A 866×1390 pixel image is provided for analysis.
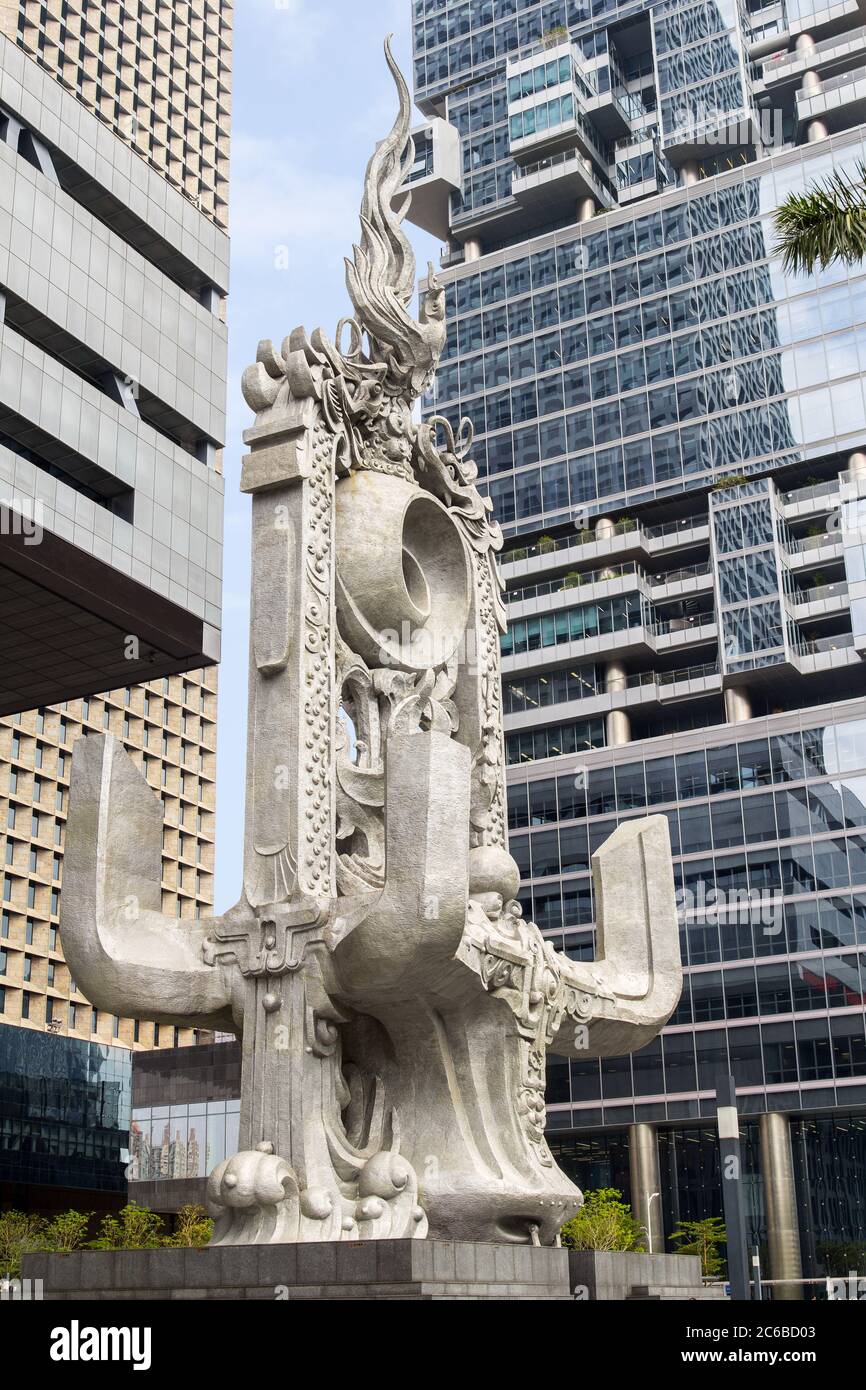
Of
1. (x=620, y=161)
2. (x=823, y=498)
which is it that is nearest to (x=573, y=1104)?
(x=823, y=498)

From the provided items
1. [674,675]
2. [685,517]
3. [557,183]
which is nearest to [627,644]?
[674,675]

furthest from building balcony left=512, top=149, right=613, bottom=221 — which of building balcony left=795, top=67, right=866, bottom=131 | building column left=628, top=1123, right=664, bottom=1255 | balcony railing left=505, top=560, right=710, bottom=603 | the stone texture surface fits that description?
the stone texture surface

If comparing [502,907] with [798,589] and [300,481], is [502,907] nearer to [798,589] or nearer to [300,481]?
[300,481]

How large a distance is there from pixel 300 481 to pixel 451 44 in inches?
3711

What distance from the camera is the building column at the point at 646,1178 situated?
2643 inches

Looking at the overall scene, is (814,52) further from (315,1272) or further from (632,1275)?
(315,1272)

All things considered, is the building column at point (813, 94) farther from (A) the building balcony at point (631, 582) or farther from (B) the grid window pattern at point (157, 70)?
(B) the grid window pattern at point (157, 70)

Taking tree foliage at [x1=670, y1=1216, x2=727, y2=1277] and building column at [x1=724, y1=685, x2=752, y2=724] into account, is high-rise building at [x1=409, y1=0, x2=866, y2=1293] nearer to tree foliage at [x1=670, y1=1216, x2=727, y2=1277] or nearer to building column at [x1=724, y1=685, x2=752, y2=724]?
building column at [x1=724, y1=685, x2=752, y2=724]

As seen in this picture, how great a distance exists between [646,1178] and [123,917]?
58.8 m

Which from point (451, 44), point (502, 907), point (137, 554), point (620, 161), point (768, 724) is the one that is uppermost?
point (451, 44)

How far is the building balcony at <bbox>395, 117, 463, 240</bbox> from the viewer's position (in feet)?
311

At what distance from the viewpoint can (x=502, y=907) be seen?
1395 centimetres

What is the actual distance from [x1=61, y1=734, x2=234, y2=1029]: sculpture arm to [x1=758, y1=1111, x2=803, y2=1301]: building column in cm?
5569

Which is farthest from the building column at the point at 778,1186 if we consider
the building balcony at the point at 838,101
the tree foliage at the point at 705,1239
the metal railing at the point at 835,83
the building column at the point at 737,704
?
the metal railing at the point at 835,83
